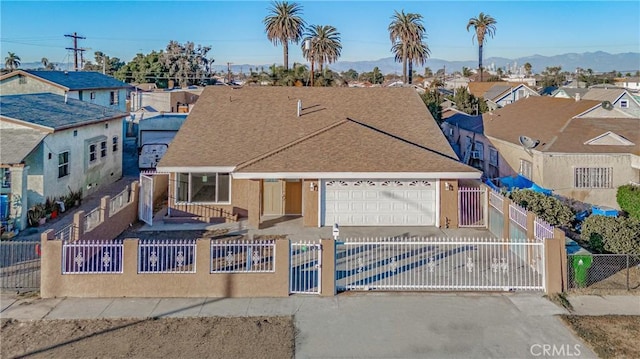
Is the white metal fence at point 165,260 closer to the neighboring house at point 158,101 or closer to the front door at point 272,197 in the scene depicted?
the front door at point 272,197

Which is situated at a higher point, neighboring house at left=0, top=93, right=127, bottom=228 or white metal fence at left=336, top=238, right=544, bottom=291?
neighboring house at left=0, top=93, right=127, bottom=228

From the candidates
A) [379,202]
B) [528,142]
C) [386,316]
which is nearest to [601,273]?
[386,316]

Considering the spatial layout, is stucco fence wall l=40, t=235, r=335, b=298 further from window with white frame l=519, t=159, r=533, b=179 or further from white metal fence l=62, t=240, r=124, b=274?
window with white frame l=519, t=159, r=533, b=179

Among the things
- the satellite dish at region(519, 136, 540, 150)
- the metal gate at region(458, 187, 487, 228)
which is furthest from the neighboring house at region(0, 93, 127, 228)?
the satellite dish at region(519, 136, 540, 150)

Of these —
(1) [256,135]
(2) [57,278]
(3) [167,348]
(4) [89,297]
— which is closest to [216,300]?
(3) [167,348]

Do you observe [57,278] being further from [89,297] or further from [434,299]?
[434,299]

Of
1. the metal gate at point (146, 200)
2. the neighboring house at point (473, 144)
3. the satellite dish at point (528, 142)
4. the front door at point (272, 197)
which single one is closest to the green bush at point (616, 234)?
the satellite dish at point (528, 142)
